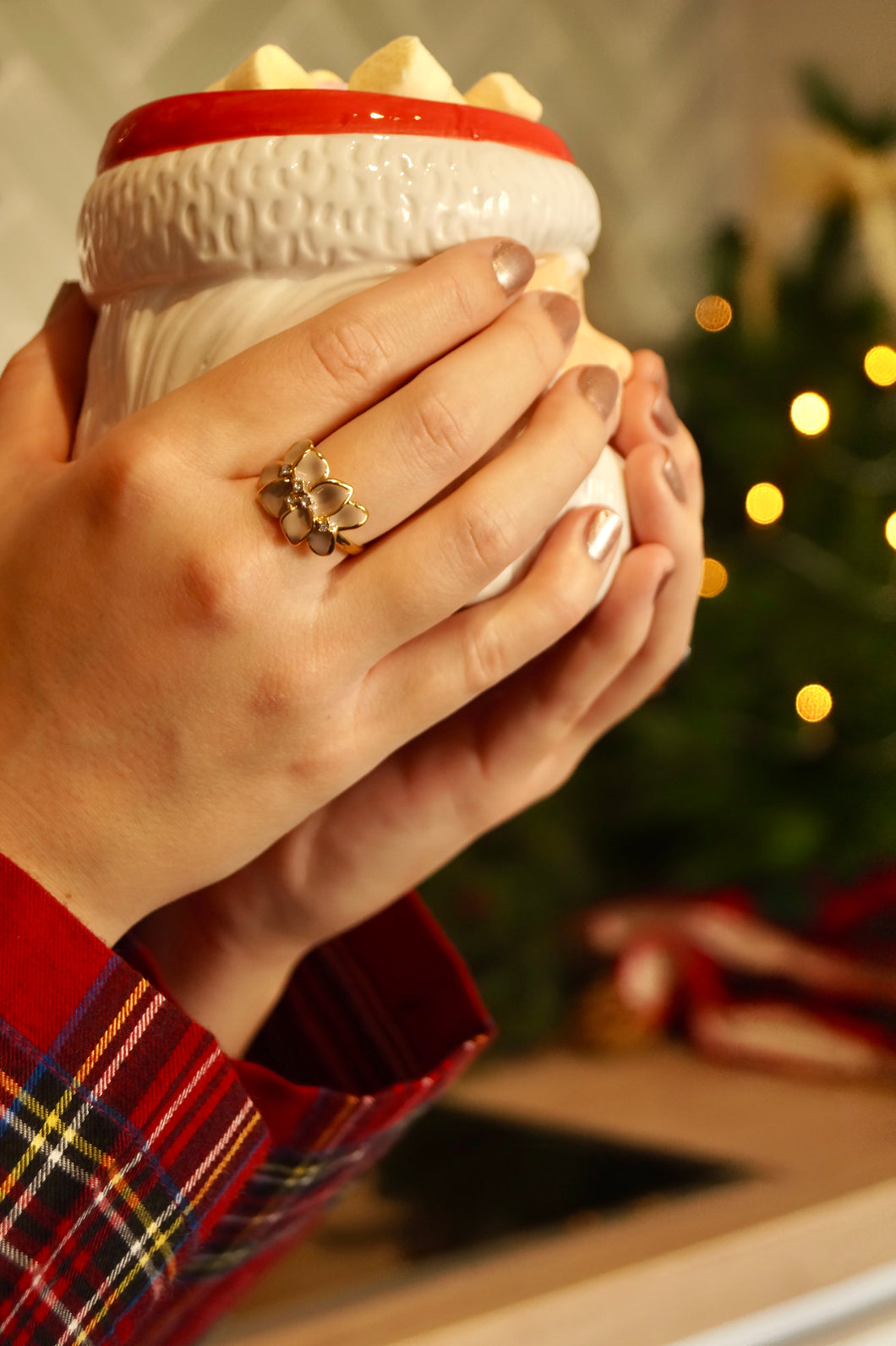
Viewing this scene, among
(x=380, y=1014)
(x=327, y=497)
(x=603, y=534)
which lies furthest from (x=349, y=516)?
(x=380, y=1014)

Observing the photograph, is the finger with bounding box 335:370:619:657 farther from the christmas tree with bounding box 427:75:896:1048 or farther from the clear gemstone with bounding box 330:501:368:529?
the christmas tree with bounding box 427:75:896:1048

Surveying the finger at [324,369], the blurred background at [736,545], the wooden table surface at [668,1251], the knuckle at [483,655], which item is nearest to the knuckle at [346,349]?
the finger at [324,369]

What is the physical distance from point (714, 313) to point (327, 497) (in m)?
0.90

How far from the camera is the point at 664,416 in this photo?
1.57 ft

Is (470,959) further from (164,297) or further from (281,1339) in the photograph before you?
(164,297)

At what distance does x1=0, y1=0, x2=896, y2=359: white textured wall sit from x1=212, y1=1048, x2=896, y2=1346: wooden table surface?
0.82 meters

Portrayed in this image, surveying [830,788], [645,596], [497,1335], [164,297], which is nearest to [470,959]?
[830,788]

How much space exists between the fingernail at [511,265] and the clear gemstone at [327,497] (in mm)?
95

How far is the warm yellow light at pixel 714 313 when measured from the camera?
1.12 m

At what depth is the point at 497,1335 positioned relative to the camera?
1.96 ft

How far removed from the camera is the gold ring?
0.33 meters

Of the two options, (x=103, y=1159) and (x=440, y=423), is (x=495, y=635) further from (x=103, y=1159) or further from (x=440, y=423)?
(x=103, y=1159)

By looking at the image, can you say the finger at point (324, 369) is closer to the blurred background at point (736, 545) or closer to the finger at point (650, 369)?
the finger at point (650, 369)

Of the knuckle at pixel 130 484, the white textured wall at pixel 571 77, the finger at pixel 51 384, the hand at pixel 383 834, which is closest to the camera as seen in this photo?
the knuckle at pixel 130 484
